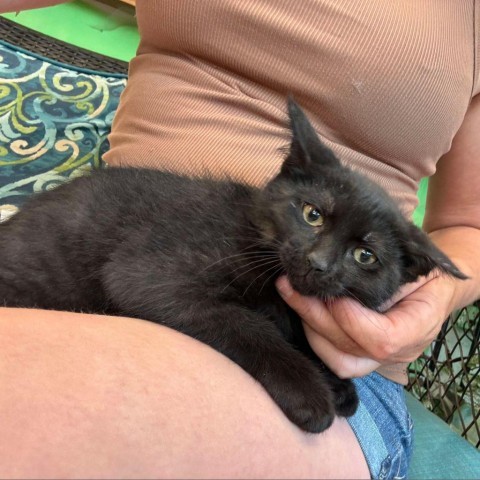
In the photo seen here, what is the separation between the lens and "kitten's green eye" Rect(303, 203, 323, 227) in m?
0.95

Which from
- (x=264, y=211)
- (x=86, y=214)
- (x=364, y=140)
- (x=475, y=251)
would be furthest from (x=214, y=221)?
(x=475, y=251)

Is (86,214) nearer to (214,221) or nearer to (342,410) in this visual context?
(214,221)

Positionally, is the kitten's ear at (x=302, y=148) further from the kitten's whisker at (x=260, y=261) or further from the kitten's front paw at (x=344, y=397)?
the kitten's front paw at (x=344, y=397)

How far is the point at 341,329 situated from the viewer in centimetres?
90

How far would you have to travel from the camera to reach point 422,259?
2.99 ft

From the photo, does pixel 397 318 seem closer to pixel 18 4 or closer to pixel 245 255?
pixel 245 255

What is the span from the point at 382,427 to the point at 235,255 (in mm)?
435

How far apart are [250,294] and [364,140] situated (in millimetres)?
473

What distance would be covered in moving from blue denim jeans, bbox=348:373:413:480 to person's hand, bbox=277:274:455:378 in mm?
79

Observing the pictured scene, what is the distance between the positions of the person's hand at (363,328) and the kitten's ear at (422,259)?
0.07 metres

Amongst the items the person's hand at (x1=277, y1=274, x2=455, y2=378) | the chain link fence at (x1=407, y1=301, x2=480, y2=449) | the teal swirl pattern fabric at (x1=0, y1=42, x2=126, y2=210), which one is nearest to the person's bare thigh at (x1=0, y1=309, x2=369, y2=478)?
the person's hand at (x1=277, y1=274, x2=455, y2=378)

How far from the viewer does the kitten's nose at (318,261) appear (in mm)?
858

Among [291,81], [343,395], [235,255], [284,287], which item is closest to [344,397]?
[343,395]

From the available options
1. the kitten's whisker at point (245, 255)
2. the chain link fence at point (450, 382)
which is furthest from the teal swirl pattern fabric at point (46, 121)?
the chain link fence at point (450, 382)
